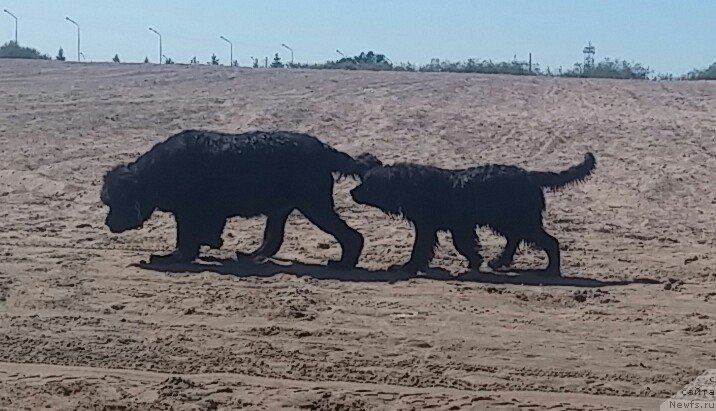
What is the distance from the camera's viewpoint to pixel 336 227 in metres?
9.88

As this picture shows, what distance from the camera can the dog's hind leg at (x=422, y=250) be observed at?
9.49 m

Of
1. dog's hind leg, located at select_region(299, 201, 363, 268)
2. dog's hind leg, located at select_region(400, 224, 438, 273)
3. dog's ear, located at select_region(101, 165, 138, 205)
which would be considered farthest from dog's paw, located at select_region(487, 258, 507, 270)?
dog's ear, located at select_region(101, 165, 138, 205)

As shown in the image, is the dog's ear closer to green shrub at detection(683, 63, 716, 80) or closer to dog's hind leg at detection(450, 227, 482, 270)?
dog's hind leg at detection(450, 227, 482, 270)

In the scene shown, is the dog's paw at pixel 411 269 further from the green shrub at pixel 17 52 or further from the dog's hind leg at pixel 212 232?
the green shrub at pixel 17 52

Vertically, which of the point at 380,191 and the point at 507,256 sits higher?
the point at 380,191

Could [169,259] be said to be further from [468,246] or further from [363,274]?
[468,246]

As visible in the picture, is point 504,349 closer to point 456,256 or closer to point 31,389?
point 31,389

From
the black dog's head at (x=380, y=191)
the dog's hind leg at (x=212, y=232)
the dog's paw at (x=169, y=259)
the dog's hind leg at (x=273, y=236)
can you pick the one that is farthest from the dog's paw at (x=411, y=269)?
the dog's paw at (x=169, y=259)

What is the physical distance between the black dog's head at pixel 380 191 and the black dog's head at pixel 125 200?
193cm

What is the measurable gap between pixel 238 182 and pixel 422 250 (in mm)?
1741

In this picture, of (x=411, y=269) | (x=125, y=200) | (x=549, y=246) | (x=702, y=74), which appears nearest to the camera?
(x=411, y=269)

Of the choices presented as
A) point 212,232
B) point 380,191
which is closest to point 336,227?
point 380,191

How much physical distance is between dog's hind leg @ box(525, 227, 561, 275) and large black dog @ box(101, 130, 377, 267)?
152 centimetres

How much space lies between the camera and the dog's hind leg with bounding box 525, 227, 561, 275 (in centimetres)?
952
